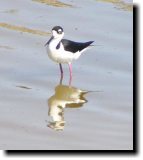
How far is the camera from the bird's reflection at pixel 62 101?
905 centimetres

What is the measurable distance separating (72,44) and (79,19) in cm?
290

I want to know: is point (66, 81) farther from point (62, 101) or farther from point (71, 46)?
point (62, 101)

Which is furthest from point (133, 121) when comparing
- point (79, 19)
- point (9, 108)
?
point (79, 19)

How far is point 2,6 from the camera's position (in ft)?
47.2

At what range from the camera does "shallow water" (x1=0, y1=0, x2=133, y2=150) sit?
336 inches

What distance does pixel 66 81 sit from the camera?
10898 mm

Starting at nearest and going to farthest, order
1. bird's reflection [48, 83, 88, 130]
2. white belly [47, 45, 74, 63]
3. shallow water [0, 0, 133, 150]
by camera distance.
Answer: shallow water [0, 0, 133, 150], bird's reflection [48, 83, 88, 130], white belly [47, 45, 74, 63]

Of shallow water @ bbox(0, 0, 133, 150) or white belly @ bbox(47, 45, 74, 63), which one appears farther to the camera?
white belly @ bbox(47, 45, 74, 63)

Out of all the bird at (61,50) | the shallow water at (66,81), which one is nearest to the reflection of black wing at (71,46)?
the bird at (61,50)

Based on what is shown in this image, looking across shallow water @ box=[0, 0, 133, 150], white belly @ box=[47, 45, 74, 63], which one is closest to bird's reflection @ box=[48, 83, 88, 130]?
shallow water @ box=[0, 0, 133, 150]

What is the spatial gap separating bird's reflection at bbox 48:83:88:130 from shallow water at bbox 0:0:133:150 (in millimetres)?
13

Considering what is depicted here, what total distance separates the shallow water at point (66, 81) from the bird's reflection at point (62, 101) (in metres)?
0.01

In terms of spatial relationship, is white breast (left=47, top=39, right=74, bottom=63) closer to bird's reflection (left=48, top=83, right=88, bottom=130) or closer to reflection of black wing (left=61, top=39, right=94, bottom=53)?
reflection of black wing (left=61, top=39, right=94, bottom=53)

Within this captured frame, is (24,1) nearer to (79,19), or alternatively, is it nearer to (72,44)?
(79,19)
